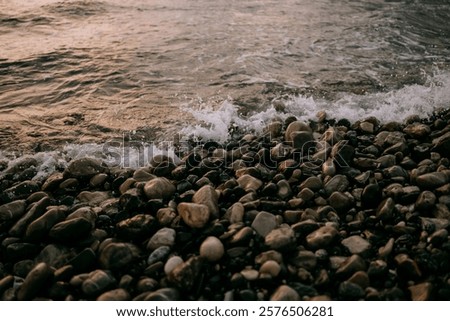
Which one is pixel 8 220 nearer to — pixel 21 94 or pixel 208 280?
pixel 208 280

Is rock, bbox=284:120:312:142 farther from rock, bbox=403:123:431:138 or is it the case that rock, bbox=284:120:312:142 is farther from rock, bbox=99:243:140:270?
rock, bbox=99:243:140:270

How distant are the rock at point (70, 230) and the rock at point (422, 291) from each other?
233 centimetres

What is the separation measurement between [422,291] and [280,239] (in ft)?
3.04

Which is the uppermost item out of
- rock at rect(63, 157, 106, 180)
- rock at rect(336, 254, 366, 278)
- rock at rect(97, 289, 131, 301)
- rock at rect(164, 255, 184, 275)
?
rock at rect(63, 157, 106, 180)

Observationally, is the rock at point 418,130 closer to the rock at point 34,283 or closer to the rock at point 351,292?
the rock at point 351,292

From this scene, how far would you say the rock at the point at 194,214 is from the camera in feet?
9.07

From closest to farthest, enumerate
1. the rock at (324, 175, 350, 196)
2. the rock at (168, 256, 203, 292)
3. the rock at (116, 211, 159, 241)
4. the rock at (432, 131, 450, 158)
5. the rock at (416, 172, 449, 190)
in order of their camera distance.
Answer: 1. the rock at (168, 256, 203, 292)
2. the rock at (116, 211, 159, 241)
3. the rock at (416, 172, 449, 190)
4. the rock at (324, 175, 350, 196)
5. the rock at (432, 131, 450, 158)

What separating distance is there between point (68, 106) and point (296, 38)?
4.88 metres

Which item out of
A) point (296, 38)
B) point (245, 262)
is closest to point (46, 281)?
point (245, 262)

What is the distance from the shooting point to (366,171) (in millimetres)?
3377

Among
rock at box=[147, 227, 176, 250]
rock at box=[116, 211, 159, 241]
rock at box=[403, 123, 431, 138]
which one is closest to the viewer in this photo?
rock at box=[147, 227, 176, 250]

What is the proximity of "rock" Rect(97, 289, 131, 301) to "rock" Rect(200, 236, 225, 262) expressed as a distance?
1.83 ft

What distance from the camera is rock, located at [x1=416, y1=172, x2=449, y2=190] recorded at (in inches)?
118

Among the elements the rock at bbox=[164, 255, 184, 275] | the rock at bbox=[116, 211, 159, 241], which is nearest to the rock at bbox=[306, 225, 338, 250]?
the rock at bbox=[164, 255, 184, 275]
